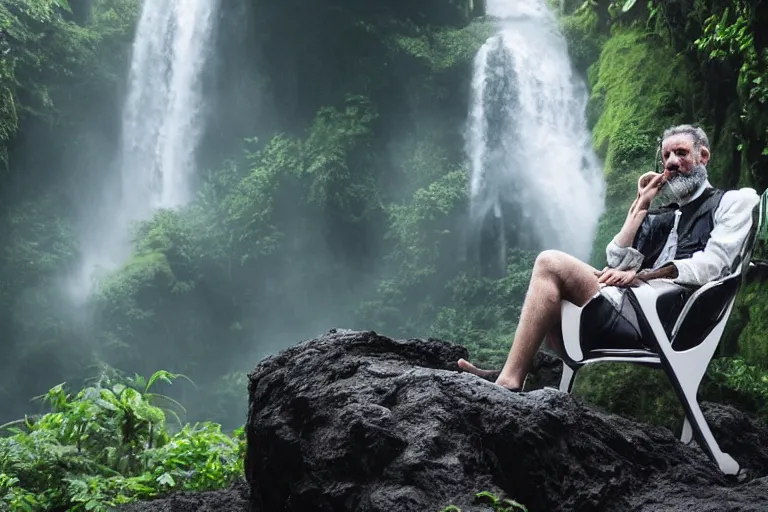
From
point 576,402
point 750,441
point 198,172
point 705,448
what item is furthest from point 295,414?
point 198,172

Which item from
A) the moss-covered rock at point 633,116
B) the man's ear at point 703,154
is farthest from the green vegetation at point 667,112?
the man's ear at point 703,154

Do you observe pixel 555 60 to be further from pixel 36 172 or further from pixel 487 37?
pixel 36 172

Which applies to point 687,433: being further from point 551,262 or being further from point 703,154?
point 703,154

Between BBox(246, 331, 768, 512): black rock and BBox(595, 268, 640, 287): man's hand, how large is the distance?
59cm

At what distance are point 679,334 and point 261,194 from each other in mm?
17084

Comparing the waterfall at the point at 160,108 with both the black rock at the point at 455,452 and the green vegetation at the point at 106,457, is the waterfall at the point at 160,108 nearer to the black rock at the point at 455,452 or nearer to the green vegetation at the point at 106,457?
the green vegetation at the point at 106,457

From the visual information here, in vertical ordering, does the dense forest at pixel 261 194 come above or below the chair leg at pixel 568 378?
above

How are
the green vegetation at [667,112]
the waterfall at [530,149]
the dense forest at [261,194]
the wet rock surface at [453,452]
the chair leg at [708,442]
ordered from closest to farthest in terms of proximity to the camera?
the wet rock surface at [453,452] → the chair leg at [708,442] → the green vegetation at [667,112] → the waterfall at [530,149] → the dense forest at [261,194]

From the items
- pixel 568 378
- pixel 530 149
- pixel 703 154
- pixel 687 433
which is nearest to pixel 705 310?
pixel 687 433

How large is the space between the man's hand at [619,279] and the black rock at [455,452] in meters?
0.59

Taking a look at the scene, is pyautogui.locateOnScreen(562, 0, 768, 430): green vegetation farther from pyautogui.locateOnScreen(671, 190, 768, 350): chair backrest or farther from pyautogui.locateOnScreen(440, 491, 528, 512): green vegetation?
pyautogui.locateOnScreen(440, 491, 528, 512): green vegetation

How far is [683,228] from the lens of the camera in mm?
3176

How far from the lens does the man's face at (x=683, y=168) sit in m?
3.14

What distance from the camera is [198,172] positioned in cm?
2030
